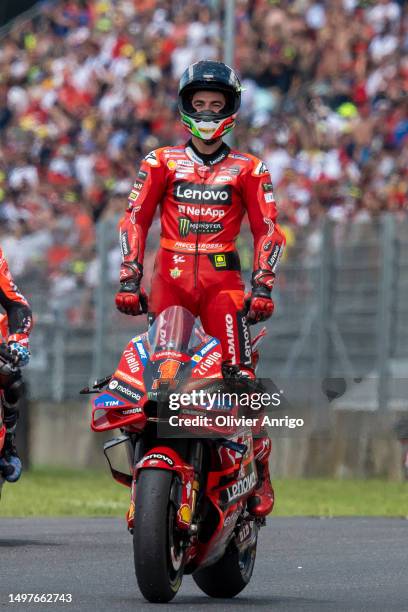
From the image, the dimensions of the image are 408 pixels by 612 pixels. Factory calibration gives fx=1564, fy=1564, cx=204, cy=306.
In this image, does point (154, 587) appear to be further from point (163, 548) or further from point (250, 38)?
point (250, 38)

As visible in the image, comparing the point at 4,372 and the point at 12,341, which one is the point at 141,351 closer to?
the point at 4,372

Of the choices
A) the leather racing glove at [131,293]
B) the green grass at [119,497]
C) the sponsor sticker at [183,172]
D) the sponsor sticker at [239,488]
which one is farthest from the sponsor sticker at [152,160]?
the green grass at [119,497]

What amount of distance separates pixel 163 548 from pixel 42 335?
1115 centimetres

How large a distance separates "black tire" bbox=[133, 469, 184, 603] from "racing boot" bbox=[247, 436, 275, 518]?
985 millimetres

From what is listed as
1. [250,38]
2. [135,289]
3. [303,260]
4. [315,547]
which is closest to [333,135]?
[250,38]

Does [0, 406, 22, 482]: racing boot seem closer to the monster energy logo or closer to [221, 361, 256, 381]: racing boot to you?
the monster energy logo

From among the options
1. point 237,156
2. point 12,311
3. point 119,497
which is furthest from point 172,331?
point 119,497

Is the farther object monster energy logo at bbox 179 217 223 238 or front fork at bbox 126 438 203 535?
monster energy logo at bbox 179 217 223 238

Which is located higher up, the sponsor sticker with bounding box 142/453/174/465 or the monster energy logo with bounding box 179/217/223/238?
the monster energy logo with bounding box 179/217/223/238

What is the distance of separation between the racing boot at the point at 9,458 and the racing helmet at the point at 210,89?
254 cm

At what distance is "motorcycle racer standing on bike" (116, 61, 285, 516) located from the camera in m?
7.71

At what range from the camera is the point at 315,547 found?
30.6 ft

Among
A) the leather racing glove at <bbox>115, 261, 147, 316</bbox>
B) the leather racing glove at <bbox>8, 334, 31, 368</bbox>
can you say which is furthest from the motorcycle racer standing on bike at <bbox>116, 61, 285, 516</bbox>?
the leather racing glove at <bbox>8, 334, 31, 368</bbox>

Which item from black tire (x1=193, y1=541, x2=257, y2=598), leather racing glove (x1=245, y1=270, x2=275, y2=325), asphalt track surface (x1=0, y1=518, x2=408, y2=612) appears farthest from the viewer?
leather racing glove (x1=245, y1=270, x2=275, y2=325)
